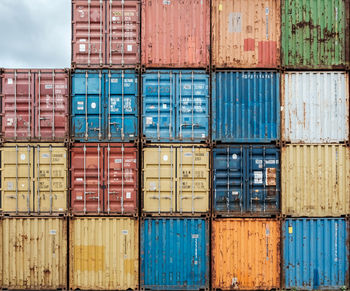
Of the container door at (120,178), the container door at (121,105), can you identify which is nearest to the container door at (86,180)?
the container door at (120,178)

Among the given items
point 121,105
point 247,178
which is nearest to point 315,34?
point 247,178

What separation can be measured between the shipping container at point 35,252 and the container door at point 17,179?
1.63 feet

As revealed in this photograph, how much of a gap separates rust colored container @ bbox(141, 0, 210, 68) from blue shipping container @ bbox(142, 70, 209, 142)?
1.60 ft

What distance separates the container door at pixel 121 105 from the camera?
10.3m

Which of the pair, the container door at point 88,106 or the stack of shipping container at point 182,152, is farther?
the container door at point 88,106

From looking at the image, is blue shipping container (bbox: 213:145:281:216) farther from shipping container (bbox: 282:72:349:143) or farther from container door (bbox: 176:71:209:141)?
shipping container (bbox: 282:72:349:143)

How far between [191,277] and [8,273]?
6488mm

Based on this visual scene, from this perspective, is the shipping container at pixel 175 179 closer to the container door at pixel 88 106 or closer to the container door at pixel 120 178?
the container door at pixel 120 178

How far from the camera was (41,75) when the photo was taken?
1036cm

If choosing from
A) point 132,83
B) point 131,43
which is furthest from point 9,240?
point 131,43

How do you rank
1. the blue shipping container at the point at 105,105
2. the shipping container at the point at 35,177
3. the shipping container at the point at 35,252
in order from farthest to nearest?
the blue shipping container at the point at 105,105 < the shipping container at the point at 35,177 < the shipping container at the point at 35,252

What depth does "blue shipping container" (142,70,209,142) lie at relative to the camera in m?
10.3

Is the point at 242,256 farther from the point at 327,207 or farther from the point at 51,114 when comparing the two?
the point at 51,114

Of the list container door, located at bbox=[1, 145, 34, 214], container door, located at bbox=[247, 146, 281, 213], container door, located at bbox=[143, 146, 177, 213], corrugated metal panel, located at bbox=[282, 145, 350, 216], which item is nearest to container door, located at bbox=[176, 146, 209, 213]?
container door, located at bbox=[143, 146, 177, 213]
